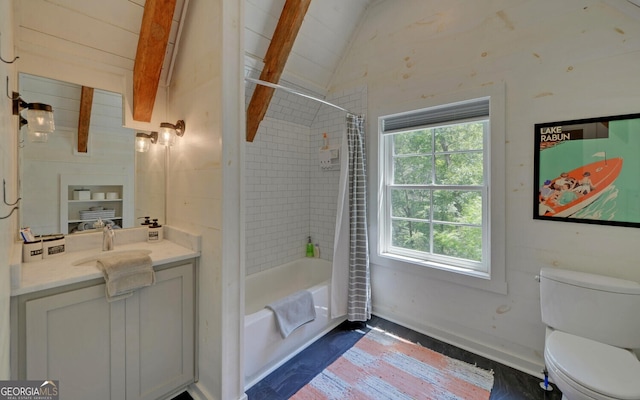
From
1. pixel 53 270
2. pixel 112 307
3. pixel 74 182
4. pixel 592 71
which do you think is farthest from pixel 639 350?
pixel 74 182

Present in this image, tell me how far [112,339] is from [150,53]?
5.94 ft

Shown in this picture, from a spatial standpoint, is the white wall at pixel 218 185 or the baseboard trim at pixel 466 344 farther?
the baseboard trim at pixel 466 344

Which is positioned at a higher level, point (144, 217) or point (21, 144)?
point (21, 144)

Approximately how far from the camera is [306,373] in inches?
76.0

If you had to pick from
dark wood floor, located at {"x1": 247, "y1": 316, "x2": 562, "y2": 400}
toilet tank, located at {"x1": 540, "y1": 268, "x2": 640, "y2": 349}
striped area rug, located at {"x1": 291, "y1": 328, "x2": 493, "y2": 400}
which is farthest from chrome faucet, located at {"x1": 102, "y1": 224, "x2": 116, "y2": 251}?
toilet tank, located at {"x1": 540, "y1": 268, "x2": 640, "y2": 349}

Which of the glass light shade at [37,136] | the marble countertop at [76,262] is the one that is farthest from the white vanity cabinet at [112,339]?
the glass light shade at [37,136]

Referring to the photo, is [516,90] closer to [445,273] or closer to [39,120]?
[445,273]

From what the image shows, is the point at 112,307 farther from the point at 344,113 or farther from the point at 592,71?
the point at 592,71

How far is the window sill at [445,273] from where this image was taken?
6.74ft

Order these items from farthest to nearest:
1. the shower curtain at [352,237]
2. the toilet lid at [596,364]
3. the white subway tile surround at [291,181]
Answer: the white subway tile surround at [291,181]
the shower curtain at [352,237]
the toilet lid at [596,364]

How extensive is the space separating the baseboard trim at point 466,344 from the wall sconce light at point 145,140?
258cm

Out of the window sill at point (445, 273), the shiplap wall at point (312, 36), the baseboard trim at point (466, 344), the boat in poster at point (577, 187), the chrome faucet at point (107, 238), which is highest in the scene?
the shiplap wall at point (312, 36)

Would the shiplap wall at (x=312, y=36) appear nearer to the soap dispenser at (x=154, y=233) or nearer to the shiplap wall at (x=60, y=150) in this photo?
the shiplap wall at (x=60, y=150)

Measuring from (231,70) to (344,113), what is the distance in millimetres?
1691
